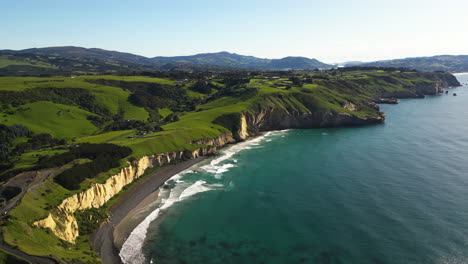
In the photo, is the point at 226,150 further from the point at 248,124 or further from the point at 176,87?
A: the point at 176,87

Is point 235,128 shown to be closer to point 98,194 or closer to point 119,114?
point 119,114

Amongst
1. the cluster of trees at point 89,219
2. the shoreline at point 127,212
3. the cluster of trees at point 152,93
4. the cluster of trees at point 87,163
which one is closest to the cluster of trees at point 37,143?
the cluster of trees at point 87,163

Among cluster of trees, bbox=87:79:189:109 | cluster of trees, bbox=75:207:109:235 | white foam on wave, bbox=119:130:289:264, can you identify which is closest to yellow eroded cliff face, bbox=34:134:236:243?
cluster of trees, bbox=75:207:109:235

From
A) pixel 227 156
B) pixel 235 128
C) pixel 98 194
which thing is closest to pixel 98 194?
pixel 98 194

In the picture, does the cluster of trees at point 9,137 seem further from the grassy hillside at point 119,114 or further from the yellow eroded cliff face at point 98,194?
the yellow eroded cliff face at point 98,194

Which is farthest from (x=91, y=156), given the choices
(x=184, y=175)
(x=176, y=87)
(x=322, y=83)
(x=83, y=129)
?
(x=322, y=83)

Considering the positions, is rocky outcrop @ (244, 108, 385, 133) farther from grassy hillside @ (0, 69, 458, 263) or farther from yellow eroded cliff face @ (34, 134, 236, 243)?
yellow eroded cliff face @ (34, 134, 236, 243)
